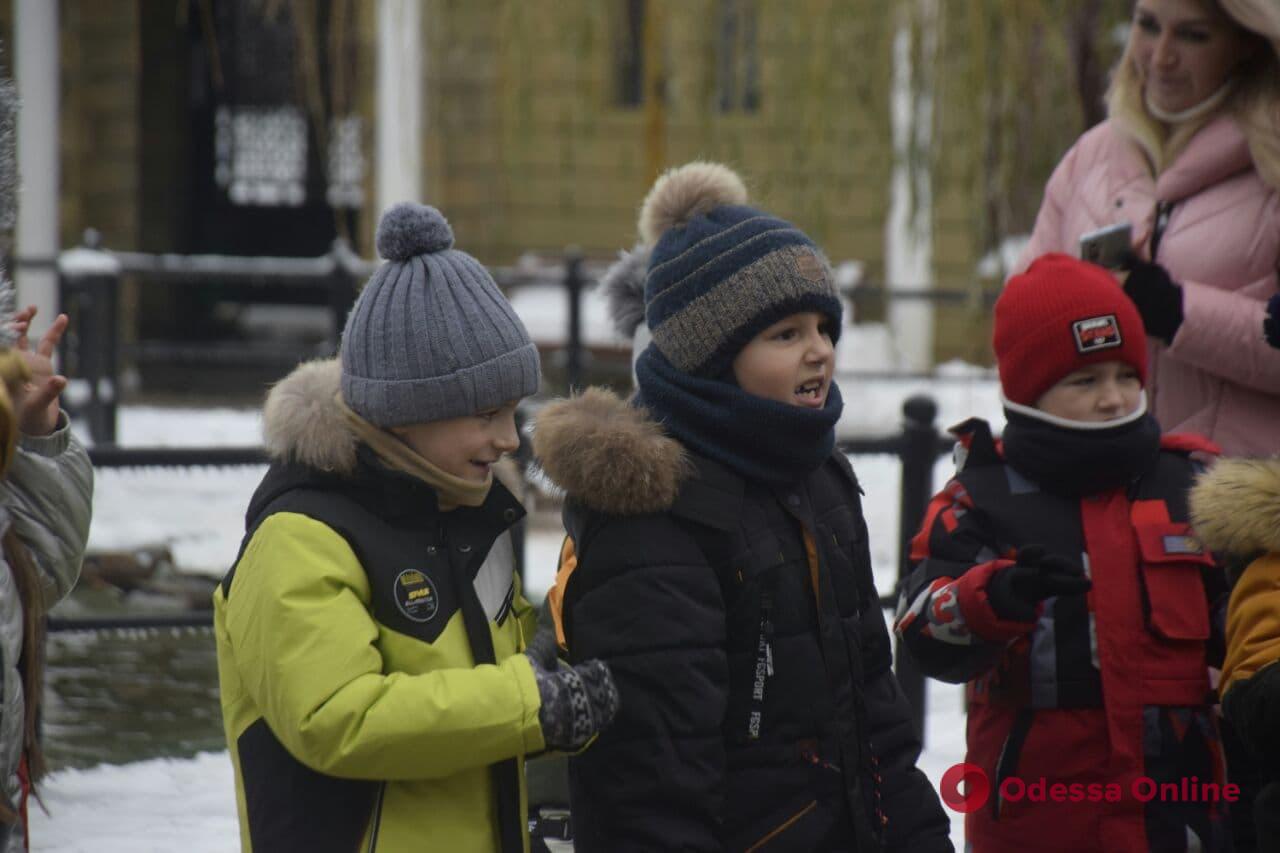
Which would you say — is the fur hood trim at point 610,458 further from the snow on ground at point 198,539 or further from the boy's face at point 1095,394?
the snow on ground at point 198,539

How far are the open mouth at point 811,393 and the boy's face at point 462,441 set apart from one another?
45 centimetres

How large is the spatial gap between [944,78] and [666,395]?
14.8 feet

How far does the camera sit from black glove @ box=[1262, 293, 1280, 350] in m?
3.15

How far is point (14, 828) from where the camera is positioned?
96.0 inches

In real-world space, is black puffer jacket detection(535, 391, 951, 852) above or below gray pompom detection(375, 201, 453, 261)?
below

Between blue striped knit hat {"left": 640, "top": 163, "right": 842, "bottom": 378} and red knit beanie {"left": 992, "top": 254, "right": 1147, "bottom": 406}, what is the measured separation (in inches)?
15.3

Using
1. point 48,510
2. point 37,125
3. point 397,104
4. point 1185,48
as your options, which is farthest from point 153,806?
point 397,104

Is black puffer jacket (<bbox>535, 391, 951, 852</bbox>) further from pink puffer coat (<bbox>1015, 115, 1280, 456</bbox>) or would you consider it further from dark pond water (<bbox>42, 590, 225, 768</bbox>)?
dark pond water (<bbox>42, 590, 225, 768</bbox>)

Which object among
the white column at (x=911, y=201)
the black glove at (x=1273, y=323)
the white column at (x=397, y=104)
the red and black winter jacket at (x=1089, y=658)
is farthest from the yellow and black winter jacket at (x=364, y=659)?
the white column at (x=397, y=104)

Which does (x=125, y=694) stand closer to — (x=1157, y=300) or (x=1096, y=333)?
(x=1157, y=300)

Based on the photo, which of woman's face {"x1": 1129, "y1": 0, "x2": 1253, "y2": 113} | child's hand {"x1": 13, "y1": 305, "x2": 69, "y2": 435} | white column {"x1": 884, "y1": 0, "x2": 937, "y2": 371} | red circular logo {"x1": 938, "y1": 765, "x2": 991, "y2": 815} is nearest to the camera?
child's hand {"x1": 13, "y1": 305, "x2": 69, "y2": 435}

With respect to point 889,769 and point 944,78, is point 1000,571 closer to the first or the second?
point 889,769

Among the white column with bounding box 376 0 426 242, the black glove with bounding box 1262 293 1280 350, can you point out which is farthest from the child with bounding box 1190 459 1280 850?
the white column with bounding box 376 0 426 242

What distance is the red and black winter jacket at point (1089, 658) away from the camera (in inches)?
110
